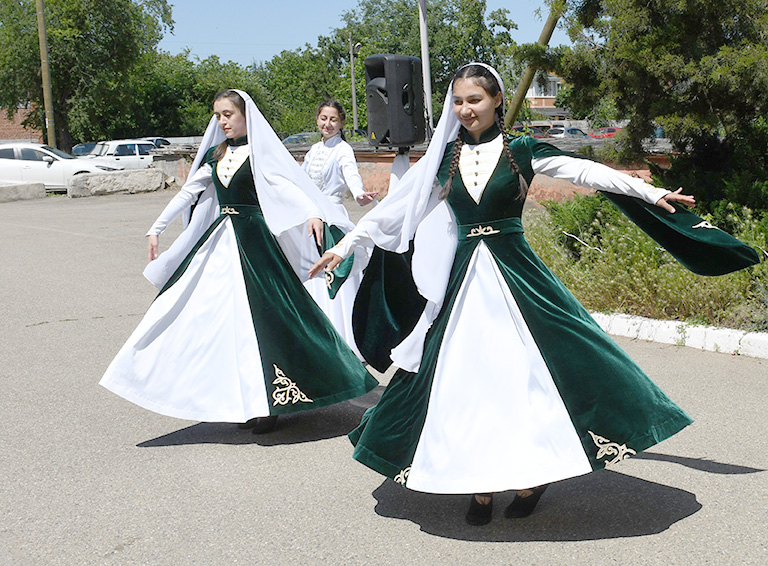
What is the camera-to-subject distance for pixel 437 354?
3.96 metres

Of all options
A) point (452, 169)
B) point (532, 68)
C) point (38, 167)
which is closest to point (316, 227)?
point (452, 169)

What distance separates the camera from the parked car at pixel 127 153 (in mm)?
31077

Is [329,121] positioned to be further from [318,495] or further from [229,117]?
[318,495]

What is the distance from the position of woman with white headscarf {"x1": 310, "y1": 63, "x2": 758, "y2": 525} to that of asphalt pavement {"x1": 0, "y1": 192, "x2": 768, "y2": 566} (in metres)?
0.29

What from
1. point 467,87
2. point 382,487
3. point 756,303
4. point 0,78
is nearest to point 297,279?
point 382,487

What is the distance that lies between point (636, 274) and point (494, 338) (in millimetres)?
4133

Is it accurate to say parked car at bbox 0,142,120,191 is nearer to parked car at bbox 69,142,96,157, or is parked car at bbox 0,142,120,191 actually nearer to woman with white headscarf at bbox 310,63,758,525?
parked car at bbox 69,142,96,157

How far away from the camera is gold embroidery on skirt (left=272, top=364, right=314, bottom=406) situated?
518cm

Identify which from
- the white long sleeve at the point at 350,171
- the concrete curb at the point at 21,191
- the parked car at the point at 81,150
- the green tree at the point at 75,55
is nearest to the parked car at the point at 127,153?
the parked car at the point at 81,150

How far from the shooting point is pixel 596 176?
402cm

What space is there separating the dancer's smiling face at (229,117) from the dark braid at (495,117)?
192 cm

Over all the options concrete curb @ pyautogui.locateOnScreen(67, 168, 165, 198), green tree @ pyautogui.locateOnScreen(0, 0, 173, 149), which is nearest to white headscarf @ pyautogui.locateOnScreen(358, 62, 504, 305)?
concrete curb @ pyautogui.locateOnScreen(67, 168, 165, 198)

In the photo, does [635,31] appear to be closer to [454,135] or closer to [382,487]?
[454,135]

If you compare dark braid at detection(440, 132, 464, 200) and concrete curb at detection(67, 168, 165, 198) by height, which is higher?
dark braid at detection(440, 132, 464, 200)
